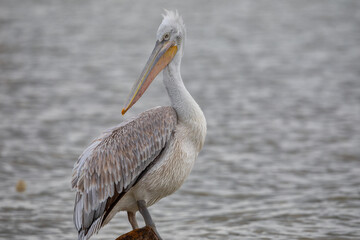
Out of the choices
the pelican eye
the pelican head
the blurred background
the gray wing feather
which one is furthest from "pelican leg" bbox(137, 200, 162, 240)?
the pelican eye

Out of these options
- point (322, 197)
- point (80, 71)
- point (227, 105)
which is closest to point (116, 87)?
point (80, 71)

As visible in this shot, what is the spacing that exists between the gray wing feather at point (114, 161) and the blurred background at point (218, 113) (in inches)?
48.2

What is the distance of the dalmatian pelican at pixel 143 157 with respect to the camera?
15.6 ft

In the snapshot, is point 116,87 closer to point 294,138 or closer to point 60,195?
point 294,138

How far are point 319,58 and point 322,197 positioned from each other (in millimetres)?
7505

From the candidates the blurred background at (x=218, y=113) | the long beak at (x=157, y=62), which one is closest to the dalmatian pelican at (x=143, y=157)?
the long beak at (x=157, y=62)

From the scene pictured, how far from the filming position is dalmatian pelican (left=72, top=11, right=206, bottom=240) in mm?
4766

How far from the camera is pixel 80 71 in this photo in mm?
13094

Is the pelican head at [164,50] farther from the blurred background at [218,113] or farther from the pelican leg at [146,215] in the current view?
the blurred background at [218,113]

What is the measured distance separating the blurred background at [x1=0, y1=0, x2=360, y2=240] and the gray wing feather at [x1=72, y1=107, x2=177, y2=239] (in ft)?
4.01

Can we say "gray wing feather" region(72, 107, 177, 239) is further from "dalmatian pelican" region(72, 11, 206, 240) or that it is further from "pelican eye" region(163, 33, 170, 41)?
"pelican eye" region(163, 33, 170, 41)

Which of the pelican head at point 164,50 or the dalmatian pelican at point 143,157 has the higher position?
the pelican head at point 164,50

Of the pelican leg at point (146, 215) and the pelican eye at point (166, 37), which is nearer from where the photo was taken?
the pelican leg at point (146, 215)

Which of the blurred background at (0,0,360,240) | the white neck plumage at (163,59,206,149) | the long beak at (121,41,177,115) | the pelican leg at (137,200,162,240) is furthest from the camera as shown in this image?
the blurred background at (0,0,360,240)
